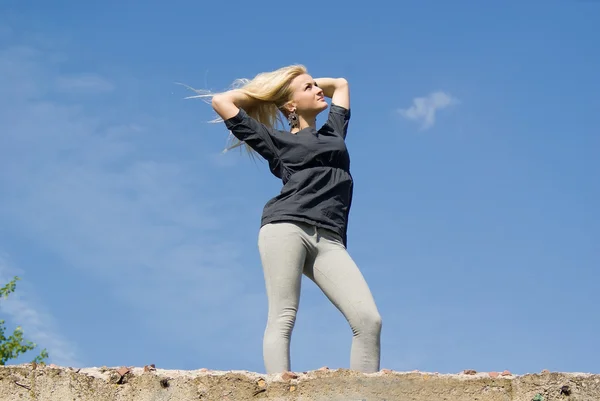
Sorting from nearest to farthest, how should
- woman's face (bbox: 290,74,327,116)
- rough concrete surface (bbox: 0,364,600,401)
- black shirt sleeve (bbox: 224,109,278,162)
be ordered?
rough concrete surface (bbox: 0,364,600,401)
black shirt sleeve (bbox: 224,109,278,162)
woman's face (bbox: 290,74,327,116)

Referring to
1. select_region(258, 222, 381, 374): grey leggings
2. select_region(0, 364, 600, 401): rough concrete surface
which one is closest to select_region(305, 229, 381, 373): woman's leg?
select_region(258, 222, 381, 374): grey leggings

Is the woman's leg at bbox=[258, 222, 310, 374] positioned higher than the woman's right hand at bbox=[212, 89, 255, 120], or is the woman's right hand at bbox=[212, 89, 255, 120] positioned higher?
the woman's right hand at bbox=[212, 89, 255, 120]

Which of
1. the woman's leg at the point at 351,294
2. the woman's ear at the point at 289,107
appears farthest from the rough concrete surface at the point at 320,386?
the woman's ear at the point at 289,107

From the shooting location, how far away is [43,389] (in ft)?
14.9

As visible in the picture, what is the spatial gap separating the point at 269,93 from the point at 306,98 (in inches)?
10.2

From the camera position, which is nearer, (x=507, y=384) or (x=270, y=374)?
(x=507, y=384)

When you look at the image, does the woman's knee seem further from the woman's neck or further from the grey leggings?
the woman's neck

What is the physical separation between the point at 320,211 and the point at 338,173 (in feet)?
1.15

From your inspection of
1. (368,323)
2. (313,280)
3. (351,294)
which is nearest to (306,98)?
(313,280)

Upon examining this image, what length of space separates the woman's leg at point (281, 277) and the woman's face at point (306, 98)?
→ 1006 millimetres

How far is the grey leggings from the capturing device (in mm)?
4824

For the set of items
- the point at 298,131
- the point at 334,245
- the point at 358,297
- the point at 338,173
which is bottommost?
the point at 358,297

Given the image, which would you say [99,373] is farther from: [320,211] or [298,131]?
[298,131]

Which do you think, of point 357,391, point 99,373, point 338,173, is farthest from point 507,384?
point 99,373
